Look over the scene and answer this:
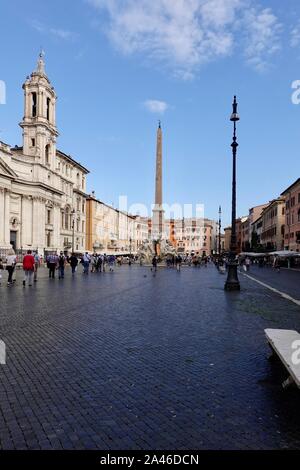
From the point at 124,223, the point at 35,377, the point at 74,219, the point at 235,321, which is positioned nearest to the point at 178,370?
the point at 35,377

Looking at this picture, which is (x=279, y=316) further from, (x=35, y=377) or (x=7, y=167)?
(x=7, y=167)

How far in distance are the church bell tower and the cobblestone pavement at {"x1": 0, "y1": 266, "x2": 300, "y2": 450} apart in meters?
50.1

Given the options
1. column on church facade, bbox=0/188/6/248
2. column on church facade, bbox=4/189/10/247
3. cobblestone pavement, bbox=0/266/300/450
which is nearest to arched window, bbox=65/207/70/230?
column on church facade, bbox=4/189/10/247

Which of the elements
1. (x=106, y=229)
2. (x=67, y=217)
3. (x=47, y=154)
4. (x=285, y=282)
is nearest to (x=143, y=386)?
(x=285, y=282)

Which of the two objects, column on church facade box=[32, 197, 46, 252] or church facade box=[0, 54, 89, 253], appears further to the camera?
column on church facade box=[32, 197, 46, 252]

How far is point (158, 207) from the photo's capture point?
5256 centimetres

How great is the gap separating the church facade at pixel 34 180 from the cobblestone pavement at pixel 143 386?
4227 cm

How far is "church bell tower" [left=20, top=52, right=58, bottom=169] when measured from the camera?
55125mm

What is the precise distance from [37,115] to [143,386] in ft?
184

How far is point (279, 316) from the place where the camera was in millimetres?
9859

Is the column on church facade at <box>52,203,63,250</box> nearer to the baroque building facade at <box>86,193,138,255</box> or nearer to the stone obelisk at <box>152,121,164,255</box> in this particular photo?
the baroque building facade at <box>86,193,138,255</box>

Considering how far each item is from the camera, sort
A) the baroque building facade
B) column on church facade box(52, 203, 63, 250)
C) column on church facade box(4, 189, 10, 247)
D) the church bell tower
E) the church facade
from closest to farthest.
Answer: column on church facade box(4, 189, 10, 247)
the church facade
the church bell tower
column on church facade box(52, 203, 63, 250)
the baroque building facade

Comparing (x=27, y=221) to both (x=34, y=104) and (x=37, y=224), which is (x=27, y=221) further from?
(x=34, y=104)
